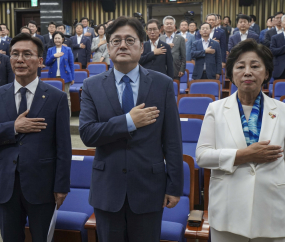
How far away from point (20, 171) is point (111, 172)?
465 millimetres

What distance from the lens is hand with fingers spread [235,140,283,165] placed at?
1.25 metres

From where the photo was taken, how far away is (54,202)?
160cm

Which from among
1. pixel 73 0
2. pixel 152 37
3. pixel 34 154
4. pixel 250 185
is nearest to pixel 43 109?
pixel 34 154

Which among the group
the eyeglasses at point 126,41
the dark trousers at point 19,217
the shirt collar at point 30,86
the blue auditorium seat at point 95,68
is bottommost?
the dark trousers at point 19,217

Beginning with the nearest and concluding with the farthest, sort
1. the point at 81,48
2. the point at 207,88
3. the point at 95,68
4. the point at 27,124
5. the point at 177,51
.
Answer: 1. the point at 27,124
2. the point at 207,88
3. the point at 177,51
4. the point at 95,68
5. the point at 81,48

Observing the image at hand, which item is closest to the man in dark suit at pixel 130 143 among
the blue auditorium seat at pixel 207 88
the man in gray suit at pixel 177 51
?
the blue auditorium seat at pixel 207 88

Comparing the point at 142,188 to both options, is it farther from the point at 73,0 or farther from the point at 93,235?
the point at 73,0

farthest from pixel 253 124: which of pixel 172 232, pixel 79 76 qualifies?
pixel 79 76

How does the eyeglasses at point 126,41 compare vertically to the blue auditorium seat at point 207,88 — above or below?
above

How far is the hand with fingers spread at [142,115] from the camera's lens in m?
1.27

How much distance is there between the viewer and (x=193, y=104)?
3221mm

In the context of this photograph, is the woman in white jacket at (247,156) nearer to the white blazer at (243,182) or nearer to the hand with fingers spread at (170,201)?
the white blazer at (243,182)

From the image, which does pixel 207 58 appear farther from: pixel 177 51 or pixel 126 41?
pixel 126 41

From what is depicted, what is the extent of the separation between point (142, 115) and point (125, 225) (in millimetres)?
431
